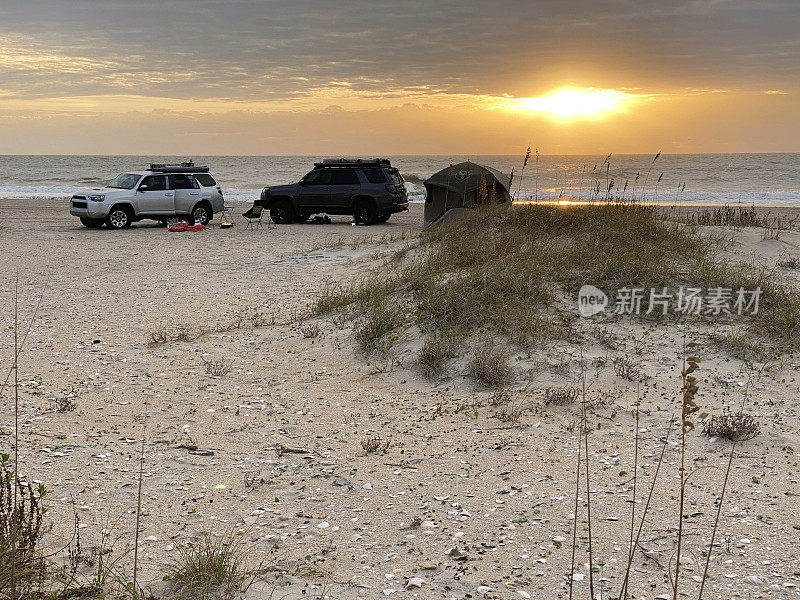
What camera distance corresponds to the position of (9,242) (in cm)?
2142

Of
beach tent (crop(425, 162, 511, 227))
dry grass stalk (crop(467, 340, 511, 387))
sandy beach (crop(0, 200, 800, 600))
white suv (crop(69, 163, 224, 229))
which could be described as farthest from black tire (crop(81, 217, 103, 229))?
dry grass stalk (crop(467, 340, 511, 387))

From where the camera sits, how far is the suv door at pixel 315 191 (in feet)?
88.4

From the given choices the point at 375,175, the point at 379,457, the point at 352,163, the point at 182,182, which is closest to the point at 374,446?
the point at 379,457

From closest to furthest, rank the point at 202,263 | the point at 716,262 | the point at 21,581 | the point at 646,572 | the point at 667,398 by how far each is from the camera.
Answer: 1. the point at 21,581
2. the point at 646,572
3. the point at 667,398
4. the point at 716,262
5. the point at 202,263

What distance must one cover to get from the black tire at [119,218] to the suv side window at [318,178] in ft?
21.1

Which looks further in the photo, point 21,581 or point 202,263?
point 202,263

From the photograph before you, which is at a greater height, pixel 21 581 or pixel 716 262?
pixel 716 262

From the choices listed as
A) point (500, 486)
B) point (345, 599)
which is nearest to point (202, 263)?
point (500, 486)

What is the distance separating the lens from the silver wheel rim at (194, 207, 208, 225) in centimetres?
2670

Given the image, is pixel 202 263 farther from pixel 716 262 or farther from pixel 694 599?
pixel 694 599

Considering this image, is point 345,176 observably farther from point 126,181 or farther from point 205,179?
point 126,181

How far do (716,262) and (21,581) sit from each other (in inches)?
425

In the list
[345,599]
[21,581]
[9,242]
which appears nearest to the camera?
[21,581]

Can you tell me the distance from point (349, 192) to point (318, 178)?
1384 millimetres
